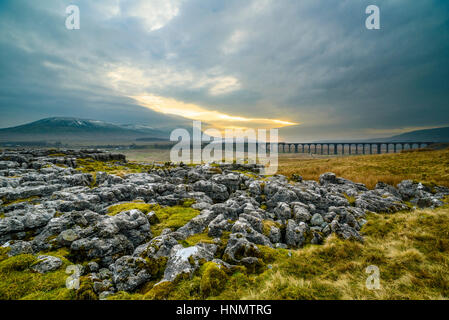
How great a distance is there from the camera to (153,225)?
416 inches

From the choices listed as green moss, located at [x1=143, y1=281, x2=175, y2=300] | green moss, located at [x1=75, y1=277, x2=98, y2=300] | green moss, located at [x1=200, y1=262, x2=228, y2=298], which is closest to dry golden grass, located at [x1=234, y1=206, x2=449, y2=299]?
green moss, located at [x1=200, y1=262, x2=228, y2=298]

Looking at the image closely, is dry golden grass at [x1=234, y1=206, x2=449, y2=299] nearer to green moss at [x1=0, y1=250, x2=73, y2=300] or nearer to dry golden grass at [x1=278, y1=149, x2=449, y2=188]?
green moss at [x1=0, y1=250, x2=73, y2=300]

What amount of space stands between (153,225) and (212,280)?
5.87 metres

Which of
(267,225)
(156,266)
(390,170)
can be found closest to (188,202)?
(267,225)

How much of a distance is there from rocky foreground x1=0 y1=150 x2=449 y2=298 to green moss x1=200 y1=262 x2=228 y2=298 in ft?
1.60

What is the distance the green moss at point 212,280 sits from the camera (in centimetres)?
579

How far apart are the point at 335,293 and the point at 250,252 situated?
3.23 meters

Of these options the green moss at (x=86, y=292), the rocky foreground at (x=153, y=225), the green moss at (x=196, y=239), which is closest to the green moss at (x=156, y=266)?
the rocky foreground at (x=153, y=225)

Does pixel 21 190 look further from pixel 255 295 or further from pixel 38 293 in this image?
pixel 255 295

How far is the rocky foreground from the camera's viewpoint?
6.96 metres

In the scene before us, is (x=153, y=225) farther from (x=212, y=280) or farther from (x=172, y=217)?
(x=212, y=280)

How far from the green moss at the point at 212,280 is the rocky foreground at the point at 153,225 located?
489 mm

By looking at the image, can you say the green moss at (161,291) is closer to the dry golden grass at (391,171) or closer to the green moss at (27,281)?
the green moss at (27,281)
